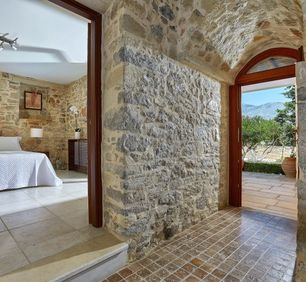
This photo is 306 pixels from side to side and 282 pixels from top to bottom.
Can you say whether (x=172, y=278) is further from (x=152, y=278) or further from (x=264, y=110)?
(x=264, y=110)

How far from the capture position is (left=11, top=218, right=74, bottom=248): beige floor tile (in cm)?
186

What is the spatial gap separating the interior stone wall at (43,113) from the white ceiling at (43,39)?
0.37 metres

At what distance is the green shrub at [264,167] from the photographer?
6.79 metres

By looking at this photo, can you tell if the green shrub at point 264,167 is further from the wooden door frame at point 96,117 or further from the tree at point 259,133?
the wooden door frame at point 96,117

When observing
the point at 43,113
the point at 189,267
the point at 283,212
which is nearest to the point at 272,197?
the point at 283,212

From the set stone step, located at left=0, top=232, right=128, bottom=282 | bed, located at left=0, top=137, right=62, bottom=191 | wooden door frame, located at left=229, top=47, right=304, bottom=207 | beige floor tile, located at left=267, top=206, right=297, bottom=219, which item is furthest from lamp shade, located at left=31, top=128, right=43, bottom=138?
beige floor tile, located at left=267, top=206, right=297, bottom=219

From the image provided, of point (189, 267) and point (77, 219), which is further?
point (77, 219)

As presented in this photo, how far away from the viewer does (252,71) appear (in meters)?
3.31

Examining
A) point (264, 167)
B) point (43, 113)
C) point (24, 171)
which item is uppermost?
point (43, 113)

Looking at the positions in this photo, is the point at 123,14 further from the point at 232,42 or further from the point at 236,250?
the point at 236,250

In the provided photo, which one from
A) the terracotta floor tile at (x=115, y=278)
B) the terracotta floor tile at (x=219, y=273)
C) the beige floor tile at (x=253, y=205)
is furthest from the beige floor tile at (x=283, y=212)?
the terracotta floor tile at (x=115, y=278)

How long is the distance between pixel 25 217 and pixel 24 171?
1.74m

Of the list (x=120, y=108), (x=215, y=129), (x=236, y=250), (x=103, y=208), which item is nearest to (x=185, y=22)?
(x=120, y=108)

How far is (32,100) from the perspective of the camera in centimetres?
611
